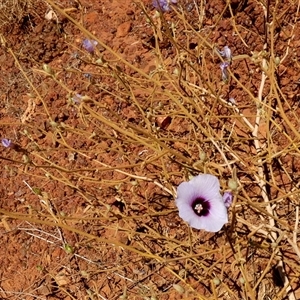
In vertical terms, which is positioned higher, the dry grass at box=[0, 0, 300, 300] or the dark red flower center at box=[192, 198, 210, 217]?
the dry grass at box=[0, 0, 300, 300]

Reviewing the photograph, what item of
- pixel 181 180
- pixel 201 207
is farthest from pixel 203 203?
pixel 181 180

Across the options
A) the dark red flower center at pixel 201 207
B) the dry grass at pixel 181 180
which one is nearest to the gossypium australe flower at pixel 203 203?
the dark red flower center at pixel 201 207

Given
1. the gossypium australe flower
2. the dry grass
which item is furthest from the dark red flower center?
the dry grass

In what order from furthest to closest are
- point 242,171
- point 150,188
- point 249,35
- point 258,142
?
point 249,35, point 150,188, point 258,142, point 242,171

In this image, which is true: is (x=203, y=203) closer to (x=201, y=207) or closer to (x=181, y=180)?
(x=201, y=207)

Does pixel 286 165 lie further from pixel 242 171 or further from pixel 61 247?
pixel 61 247

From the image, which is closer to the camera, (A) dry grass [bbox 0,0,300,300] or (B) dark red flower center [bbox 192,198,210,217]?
→ (B) dark red flower center [bbox 192,198,210,217]

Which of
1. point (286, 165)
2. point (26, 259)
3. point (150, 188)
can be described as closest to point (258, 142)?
point (286, 165)

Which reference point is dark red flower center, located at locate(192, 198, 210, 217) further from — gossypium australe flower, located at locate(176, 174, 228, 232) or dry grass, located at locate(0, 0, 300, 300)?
dry grass, located at locate(0, 0, 300, 300)
